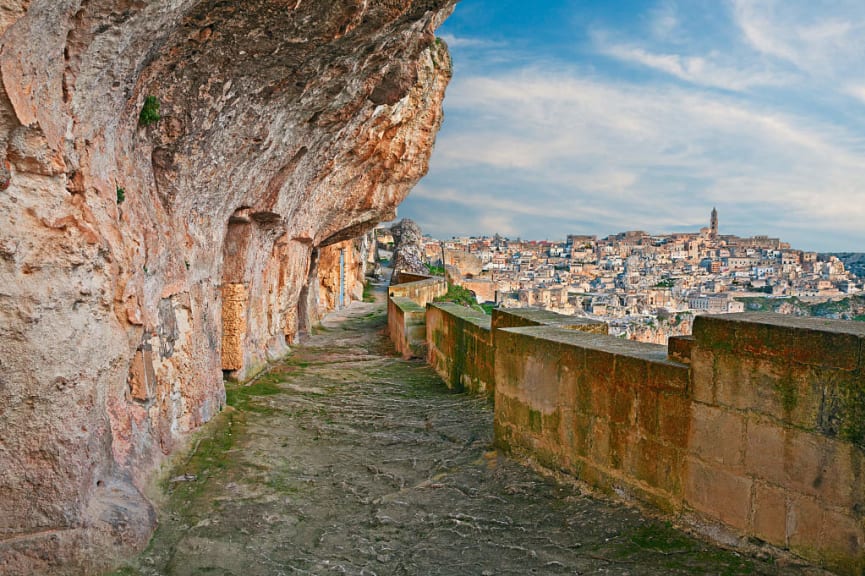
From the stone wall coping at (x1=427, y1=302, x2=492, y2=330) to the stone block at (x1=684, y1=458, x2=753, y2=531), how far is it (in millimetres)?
3857

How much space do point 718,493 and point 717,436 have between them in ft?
1.00

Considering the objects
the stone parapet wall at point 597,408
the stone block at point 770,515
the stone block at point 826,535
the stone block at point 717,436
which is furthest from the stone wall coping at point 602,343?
the stone block at point 826,535

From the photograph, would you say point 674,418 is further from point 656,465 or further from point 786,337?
point 786,337

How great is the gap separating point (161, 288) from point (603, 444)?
3.66m

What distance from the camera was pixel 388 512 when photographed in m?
4.36

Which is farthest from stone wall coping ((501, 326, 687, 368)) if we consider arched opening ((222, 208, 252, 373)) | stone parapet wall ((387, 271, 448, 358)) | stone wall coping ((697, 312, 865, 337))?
stone parapet wall ((387, 271, 448, 358))

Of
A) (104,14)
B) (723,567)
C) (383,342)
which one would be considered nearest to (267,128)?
(104,14)

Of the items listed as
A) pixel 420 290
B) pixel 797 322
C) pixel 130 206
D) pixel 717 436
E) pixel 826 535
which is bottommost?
pixel 826 535

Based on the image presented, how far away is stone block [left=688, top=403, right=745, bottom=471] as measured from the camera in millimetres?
3402

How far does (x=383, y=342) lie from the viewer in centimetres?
1429

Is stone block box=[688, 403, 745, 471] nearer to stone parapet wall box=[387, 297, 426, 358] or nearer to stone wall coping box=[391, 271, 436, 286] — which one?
stone parapet wall box=[387, 297, 426, 358]

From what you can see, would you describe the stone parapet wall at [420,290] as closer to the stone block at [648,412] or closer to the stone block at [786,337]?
the stone block at [648,412]

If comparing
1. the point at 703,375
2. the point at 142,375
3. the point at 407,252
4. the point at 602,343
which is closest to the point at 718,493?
the point at 703,375

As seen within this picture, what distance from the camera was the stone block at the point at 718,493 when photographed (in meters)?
3.38
